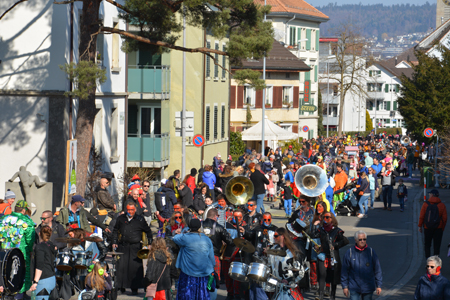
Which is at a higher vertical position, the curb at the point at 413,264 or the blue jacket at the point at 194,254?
the blue jacket at the point at 194,254

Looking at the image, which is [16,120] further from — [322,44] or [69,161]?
[322,44]

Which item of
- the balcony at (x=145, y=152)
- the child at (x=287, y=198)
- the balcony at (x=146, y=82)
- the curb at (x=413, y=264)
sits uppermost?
the balcony at (x=146, y=82)

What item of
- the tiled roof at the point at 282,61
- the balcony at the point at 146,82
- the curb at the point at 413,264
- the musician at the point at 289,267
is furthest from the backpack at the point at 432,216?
the tiled roof at the point at 282,61

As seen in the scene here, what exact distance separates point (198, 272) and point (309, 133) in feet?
190

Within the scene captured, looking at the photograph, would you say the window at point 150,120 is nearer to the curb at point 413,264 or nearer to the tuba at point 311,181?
the curb at point 413,264

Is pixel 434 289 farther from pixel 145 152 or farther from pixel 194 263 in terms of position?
pixel 145 152

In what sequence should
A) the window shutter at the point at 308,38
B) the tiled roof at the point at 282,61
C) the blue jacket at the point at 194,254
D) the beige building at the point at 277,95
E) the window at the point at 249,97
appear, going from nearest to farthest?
the blue jacket at the point at 194,254 → the beige building at the point at 277,95 → the window at the point at 249,97 → the tiled roof at the point at 282,61 → the window shutter at the point at 308,38

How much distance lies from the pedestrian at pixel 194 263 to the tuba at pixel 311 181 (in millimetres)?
7383

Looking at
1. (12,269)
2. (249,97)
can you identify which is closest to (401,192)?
(12,269)

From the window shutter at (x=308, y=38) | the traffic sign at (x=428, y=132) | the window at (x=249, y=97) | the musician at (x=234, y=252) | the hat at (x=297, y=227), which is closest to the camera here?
the musician at (x=234, y=252)

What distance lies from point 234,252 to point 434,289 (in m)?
3.63

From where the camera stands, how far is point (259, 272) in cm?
934

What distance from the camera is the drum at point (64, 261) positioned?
34.2ft

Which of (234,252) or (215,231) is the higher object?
(215,231)
